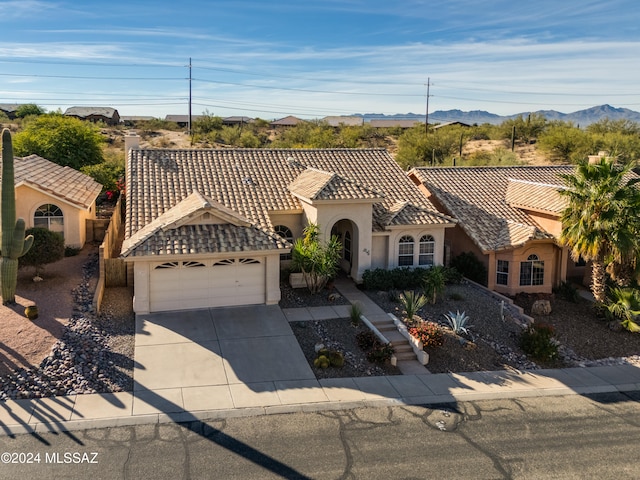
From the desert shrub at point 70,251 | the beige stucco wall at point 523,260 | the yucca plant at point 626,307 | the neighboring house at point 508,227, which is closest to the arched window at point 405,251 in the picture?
the neighboring house at point 508,227

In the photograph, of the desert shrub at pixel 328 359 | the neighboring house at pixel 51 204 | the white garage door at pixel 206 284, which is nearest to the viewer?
the desert shrub at pixel 328 359

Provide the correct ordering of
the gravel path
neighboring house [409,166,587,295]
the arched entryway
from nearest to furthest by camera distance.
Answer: the gravel path → the arched entryway → neighboring house [409,166,587,295]

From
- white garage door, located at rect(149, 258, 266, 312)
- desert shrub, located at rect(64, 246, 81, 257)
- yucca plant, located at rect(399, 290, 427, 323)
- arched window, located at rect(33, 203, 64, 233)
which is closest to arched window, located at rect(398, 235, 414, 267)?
yucca plant, located at rect(399, 290, 427, 323)

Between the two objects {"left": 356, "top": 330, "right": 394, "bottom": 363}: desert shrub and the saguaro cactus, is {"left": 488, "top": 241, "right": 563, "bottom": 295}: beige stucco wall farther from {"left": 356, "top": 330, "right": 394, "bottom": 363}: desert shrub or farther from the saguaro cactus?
the saguaro cactus

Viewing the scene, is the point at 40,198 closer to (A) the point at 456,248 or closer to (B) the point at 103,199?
(B) the point at 103,199

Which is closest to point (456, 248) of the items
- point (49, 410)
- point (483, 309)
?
point (483, 309)

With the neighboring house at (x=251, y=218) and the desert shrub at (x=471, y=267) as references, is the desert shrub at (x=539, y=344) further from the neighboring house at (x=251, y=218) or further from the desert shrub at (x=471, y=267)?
the neighboring house at (x=251, y=218)
